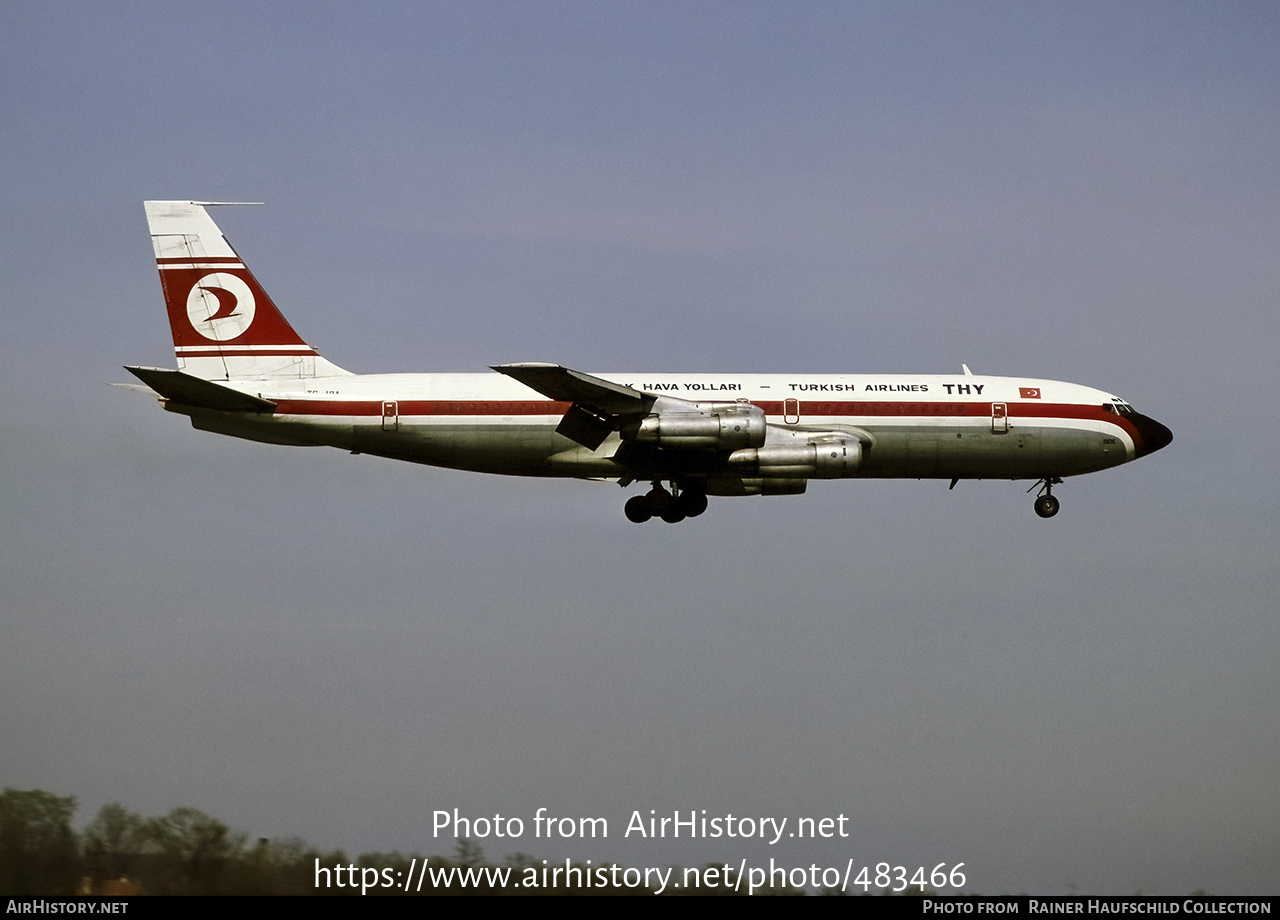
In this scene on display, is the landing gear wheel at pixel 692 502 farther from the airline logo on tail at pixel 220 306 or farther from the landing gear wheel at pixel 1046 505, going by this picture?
the airline logo on tail at pixel 220 306

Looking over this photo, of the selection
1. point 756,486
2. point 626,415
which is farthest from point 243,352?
point 756,486

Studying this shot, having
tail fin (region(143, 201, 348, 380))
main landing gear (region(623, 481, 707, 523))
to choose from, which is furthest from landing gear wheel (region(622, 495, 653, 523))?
tail fin (region(143, 201, 348, 380))

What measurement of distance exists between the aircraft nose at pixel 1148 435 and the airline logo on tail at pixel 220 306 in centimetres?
2943

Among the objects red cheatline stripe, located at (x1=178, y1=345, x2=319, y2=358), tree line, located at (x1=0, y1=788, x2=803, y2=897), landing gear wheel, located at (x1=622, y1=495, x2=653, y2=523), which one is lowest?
tree line, located at (x1=0, y1=788, x2=803, y2=897)

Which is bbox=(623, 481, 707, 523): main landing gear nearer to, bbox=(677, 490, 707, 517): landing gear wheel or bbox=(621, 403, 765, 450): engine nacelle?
bbox=(677, 490, 707, 517): landing gear wheel

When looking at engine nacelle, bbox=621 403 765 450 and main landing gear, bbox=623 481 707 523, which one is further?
main landing gear, bbox=623 481 707 523

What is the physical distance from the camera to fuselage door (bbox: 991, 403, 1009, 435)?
55906 mm

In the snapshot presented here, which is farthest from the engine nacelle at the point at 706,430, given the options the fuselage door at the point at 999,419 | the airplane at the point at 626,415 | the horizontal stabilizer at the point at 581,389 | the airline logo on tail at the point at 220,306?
the airline logo on tail at the point at 220,306

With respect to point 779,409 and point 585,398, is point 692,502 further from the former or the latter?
point 585,398

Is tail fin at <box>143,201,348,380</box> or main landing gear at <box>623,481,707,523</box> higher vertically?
tail fin at <box>143,201,348,380</box>

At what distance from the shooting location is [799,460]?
52.9 metres

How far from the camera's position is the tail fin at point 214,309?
55.3 meters

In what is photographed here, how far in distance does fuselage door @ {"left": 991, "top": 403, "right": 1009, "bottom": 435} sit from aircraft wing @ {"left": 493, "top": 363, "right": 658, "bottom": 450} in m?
11.4
